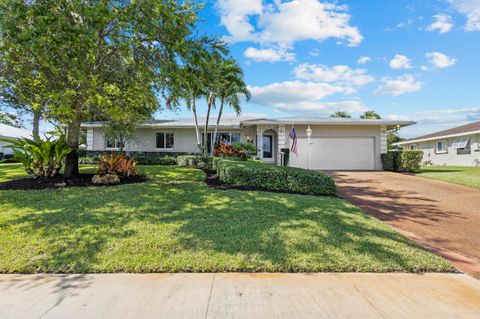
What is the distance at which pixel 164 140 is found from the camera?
18.5 m

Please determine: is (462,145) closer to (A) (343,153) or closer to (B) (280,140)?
(A) (343,153)

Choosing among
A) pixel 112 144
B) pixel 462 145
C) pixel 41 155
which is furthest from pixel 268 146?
pixel 462 145

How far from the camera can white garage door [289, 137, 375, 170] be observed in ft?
51.6

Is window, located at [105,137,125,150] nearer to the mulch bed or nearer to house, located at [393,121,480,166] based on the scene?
the mulch bed

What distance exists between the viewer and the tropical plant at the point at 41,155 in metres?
7.33

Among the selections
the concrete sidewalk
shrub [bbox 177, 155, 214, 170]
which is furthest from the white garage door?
the concrete sidewalk

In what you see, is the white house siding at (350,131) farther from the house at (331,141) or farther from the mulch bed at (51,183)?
the mulch bed at (51,183)

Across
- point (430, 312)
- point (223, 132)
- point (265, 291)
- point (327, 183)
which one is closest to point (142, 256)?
point (265, 291)

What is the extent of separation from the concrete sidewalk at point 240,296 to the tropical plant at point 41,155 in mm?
5603

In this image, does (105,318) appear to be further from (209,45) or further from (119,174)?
(209,45)

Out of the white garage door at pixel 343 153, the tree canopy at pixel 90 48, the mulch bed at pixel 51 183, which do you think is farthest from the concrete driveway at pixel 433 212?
the mulch bed at pixel 51 183

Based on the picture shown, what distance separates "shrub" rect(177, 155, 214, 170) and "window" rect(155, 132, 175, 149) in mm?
3841

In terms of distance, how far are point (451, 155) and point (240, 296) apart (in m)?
26.1

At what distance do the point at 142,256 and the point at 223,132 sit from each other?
15.5 m
